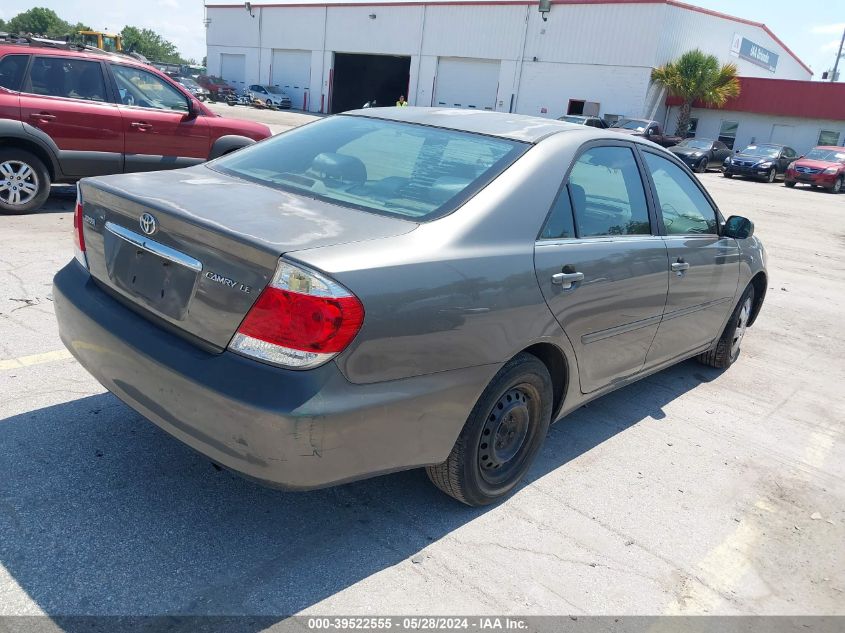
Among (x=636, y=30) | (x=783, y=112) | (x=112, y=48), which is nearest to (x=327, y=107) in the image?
(x=112, y=48)

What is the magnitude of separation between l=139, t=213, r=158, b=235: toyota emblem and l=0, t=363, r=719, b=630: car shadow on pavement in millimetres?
1142

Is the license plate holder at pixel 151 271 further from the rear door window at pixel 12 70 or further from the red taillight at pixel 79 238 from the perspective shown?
the rear door window at pixel 12 70

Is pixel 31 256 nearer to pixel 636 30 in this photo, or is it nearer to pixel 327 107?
pixel 636 30

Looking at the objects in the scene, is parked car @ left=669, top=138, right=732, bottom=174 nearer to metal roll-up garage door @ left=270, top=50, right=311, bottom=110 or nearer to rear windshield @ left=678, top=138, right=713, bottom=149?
rear windshield @ left=678, top=138, right=713, bottom=149

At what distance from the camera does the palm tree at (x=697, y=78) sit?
3419 centimetres

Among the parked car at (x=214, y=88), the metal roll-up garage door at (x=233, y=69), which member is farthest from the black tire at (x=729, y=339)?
the metal roll-up garage door at (x=233, y=69)

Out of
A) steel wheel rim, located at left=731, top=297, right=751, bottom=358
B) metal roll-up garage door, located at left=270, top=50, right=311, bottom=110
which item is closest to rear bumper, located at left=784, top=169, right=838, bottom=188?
steel wheel rim, located at left=731, top=297, right=751, bottom=358

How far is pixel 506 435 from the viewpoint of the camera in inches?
129

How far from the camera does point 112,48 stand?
116 feet

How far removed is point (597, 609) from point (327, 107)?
157 feet

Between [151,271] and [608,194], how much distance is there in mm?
2301

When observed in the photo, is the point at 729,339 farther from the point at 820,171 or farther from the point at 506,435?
the point at 820,171

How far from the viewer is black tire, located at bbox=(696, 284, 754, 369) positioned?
17.7 feet

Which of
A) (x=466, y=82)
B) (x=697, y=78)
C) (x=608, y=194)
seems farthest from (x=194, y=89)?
(x=608, y=194)
